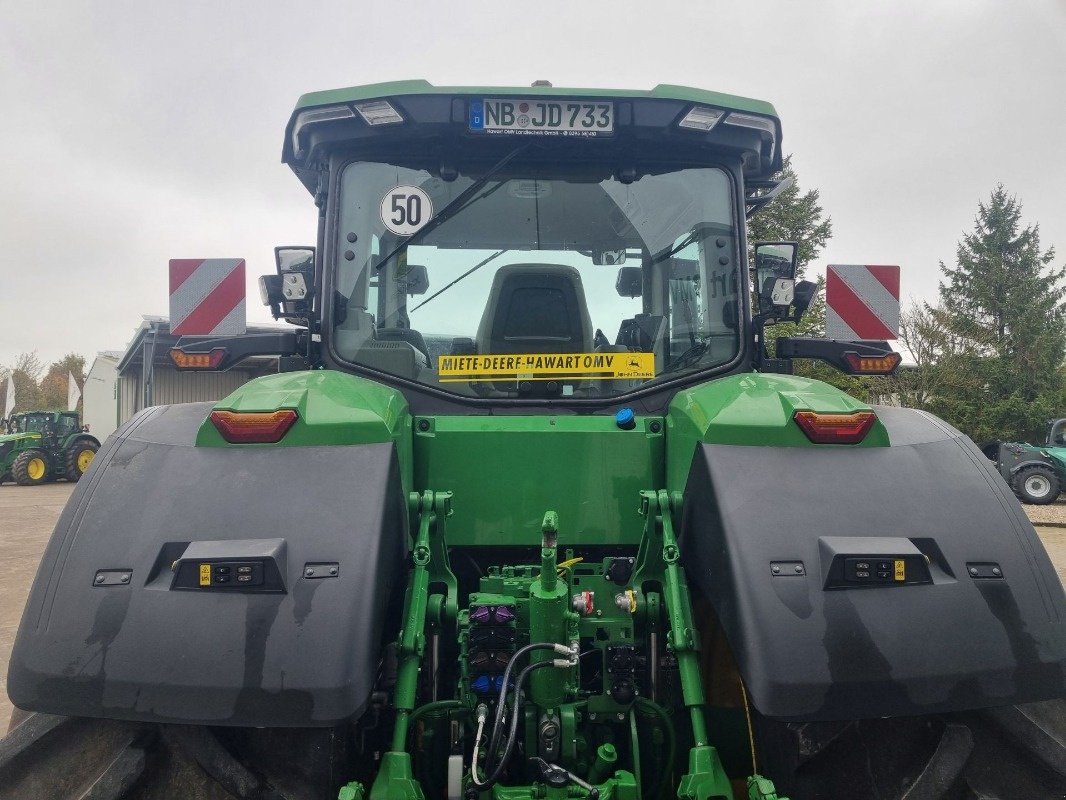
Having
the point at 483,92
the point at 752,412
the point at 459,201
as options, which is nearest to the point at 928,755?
the point at 752,412

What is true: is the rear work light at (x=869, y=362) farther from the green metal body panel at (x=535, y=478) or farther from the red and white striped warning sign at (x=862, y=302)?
the green metal body panel at (x=535, y=478)

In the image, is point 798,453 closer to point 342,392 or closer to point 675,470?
point 675,470

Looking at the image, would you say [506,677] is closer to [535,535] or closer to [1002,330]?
[535,535]

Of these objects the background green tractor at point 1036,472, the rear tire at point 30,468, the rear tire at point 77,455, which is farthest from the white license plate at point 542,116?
the rear tire at point 30,468

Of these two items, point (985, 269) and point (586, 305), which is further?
point (985, 269)

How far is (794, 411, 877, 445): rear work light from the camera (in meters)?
2.21

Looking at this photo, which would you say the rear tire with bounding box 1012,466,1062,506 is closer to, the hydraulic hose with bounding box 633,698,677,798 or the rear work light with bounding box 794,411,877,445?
the rear work light with bounding box 794,411,877,445

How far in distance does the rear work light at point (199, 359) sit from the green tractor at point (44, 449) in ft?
72.3

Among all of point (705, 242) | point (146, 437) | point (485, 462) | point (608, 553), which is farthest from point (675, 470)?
point (146, 437)

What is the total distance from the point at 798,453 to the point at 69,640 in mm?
1859

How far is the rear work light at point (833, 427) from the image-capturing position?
2.21 metres

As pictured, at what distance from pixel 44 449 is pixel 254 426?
2430 centimetres

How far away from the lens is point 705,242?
3.02m

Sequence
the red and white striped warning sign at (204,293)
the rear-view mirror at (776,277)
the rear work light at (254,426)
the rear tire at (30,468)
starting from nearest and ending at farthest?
1. the rear work light at (254,426)
2. the rear-view mirror at (776,277)
3. the red and white striped warning sign at (204,293)
4. the rear tire at (30,468)
